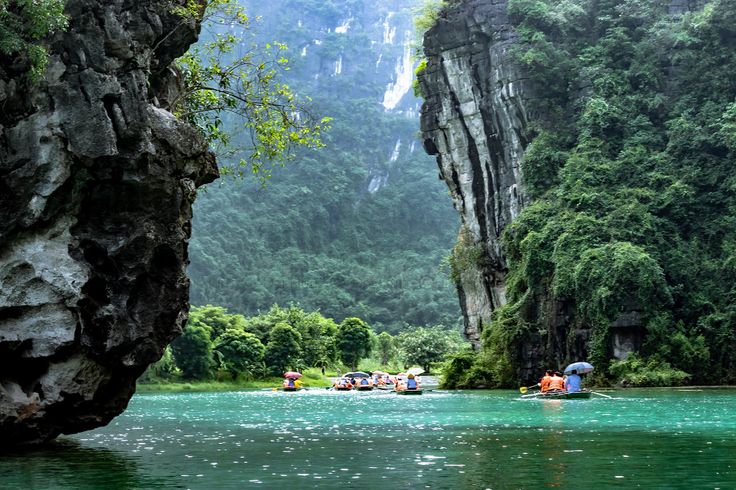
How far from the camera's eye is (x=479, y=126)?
61250mm

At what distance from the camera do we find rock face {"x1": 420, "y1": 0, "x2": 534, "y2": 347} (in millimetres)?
59469

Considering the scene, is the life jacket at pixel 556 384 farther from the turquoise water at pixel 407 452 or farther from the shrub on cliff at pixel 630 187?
the turquoise water at pixel 407 452

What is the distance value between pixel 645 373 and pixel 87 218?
32.9 meters

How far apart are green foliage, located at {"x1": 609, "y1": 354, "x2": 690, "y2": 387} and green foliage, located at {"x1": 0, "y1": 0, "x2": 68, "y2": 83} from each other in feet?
114

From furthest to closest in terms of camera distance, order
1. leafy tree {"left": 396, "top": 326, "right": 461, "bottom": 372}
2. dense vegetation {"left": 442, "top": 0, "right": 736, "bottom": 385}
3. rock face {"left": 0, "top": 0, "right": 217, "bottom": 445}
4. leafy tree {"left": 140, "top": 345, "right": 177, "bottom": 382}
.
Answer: leafy tree {"left": 396, "top": 326, "right": 461, "bottom": 372}
leafy tree {"left": 140, "top": 345, "right": 177, "bottom": 382}
dense vegetation {"left": 442, "top": 0, "right": 736, "bottom": 385}
rock face {"left": 0, "top": 0, "right": 217, "bottom": 445}

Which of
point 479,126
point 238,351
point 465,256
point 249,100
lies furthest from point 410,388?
point 238,351

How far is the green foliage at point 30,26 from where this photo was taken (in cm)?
1605

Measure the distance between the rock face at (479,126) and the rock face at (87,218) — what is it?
41.3m

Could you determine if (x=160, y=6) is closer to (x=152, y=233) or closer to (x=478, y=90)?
(x=152, y=233)

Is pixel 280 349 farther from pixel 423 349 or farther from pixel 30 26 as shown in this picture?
pixel 30 26

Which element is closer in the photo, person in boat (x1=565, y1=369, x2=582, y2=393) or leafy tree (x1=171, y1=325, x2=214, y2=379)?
person in boat (x1=565, y1=369, x2=582, y2=393)

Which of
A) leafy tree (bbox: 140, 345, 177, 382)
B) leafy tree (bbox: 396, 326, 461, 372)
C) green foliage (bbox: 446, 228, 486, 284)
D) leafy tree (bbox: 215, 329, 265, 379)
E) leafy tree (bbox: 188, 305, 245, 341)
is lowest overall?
leafy tree (bbox: 140, 345, 177, 382)

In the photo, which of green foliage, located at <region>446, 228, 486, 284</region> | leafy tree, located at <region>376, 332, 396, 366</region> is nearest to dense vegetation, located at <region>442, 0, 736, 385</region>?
green foliage, located at <region>446, 228, 486, 284</region>

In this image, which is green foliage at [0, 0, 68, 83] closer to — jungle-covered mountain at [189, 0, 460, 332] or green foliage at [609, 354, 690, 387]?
green foliage at [609, 354, 690, 387]
